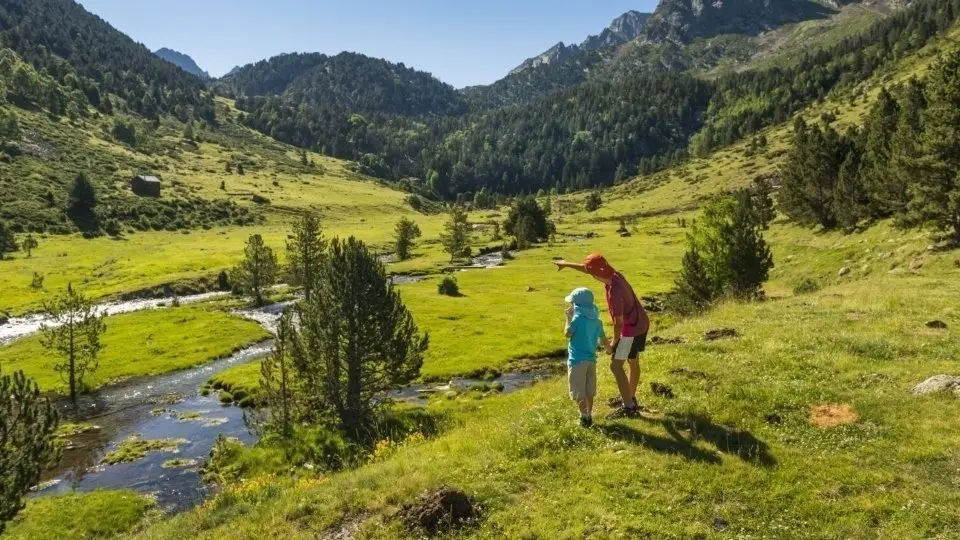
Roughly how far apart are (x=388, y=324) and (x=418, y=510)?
25.2 meters

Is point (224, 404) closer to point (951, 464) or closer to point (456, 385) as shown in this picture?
point (456, 385)

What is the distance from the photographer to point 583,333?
632 inches

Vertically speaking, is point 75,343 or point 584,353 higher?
point 584,353

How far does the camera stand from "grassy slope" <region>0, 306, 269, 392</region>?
60.5 meters

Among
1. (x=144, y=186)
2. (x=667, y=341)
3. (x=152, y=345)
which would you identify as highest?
(x=144, y=186)

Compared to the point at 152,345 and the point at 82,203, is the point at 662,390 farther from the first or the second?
the point at 82,203

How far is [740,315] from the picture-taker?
98.7 feet

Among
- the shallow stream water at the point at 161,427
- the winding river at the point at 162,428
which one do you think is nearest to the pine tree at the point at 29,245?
the winding river at the point at 162,428

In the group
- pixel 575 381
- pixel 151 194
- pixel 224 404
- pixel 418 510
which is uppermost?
pixel 151 194

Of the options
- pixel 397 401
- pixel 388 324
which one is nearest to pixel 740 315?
pixel 388 324

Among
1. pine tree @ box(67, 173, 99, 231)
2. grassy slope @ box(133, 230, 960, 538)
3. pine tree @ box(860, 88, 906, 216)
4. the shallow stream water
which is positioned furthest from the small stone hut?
grassy slope @ box(133, 230, 960, 538)

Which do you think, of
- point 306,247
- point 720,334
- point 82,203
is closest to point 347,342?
point 720,334

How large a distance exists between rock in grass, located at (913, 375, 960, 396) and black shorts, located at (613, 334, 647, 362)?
25.2ft

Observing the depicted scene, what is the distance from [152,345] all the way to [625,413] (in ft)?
217
